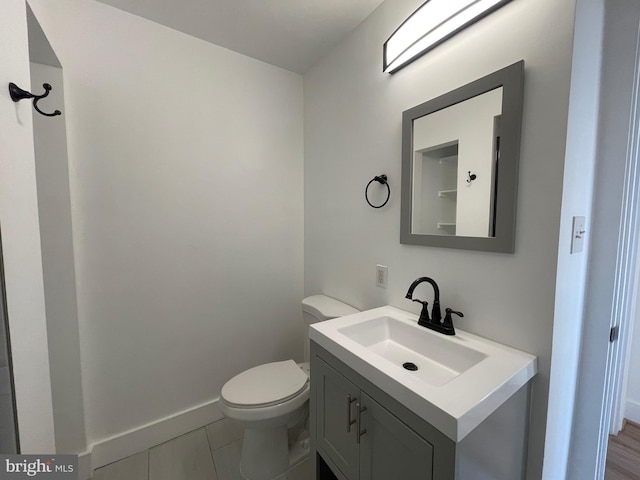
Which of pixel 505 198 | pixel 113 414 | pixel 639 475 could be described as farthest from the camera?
pixel 113 414

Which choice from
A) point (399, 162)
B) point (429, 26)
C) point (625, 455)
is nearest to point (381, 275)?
point (399, 162)

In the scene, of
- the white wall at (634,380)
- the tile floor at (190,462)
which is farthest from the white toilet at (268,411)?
the white wall at (634,380)

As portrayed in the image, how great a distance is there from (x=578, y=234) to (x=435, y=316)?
0.55 meters

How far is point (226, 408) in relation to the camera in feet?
4.00

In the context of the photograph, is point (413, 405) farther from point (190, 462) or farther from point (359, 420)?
point (190, 462)

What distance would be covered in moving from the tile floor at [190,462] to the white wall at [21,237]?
2.51ft

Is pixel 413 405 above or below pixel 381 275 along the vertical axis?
below

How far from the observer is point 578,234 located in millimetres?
849

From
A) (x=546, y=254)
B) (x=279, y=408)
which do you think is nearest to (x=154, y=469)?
(x=279, y=408)

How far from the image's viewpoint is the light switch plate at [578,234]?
83cm

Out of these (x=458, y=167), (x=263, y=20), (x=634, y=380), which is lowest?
(x=634, y=380)

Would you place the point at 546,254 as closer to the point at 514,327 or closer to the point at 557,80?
the point at 514,327

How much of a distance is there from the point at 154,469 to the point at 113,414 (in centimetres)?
38

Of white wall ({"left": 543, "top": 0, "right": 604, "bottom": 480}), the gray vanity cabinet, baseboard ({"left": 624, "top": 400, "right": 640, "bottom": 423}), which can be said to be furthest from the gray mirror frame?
baseboard ({"left": 624, "top": 400, "right": 640, "bottom": 423})
